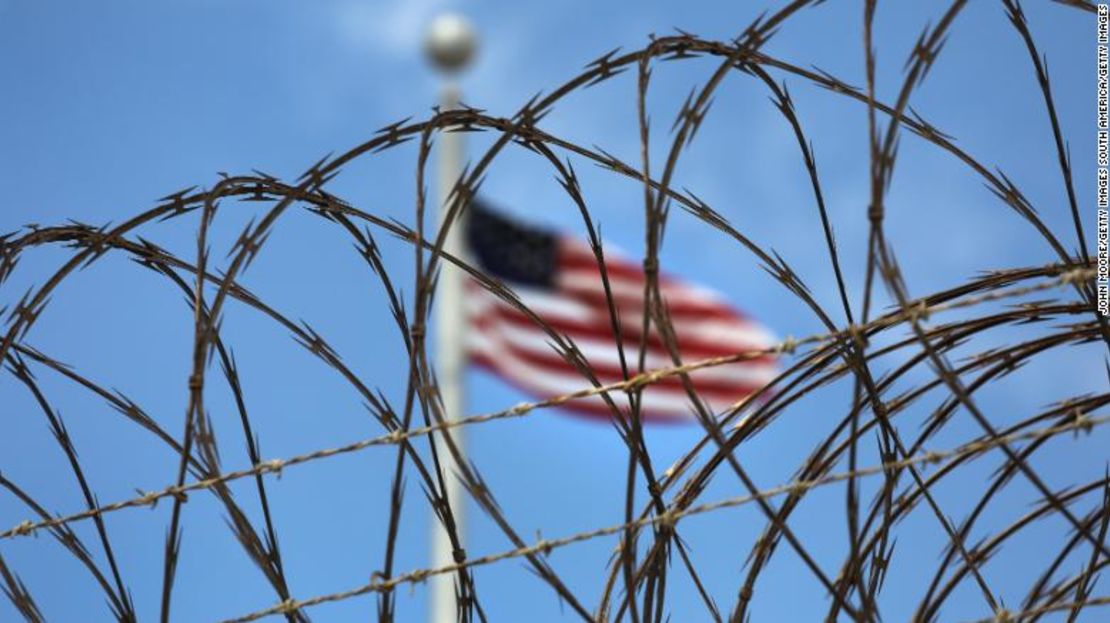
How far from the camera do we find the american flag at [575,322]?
63.3 feet

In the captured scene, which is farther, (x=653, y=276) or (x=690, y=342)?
(x=690, y=342)

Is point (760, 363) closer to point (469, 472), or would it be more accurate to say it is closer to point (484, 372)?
point (484, 372)

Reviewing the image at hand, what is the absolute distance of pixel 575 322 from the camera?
19.8 metres

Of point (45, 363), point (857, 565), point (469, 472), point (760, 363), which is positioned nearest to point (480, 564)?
point (469, 472)

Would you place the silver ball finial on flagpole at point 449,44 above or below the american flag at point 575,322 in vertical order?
above

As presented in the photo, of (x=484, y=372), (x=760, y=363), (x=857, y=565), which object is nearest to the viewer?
(x=857, y=565)

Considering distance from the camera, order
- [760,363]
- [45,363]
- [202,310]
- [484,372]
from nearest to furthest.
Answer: [202,310]
[45,363]
[484,372]
[760,363]

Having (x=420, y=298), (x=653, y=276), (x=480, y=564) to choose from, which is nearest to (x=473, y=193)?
(x=420, y=298)

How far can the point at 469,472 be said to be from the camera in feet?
17.6

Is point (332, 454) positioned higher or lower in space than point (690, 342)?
lower

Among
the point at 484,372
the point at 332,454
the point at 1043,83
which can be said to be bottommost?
the point at 332,454

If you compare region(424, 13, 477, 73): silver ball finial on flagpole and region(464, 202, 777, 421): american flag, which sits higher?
region(424, 13, 477, 73): silver ball finial on flagpole

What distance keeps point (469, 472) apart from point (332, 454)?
65cm

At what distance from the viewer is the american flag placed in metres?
19.3
